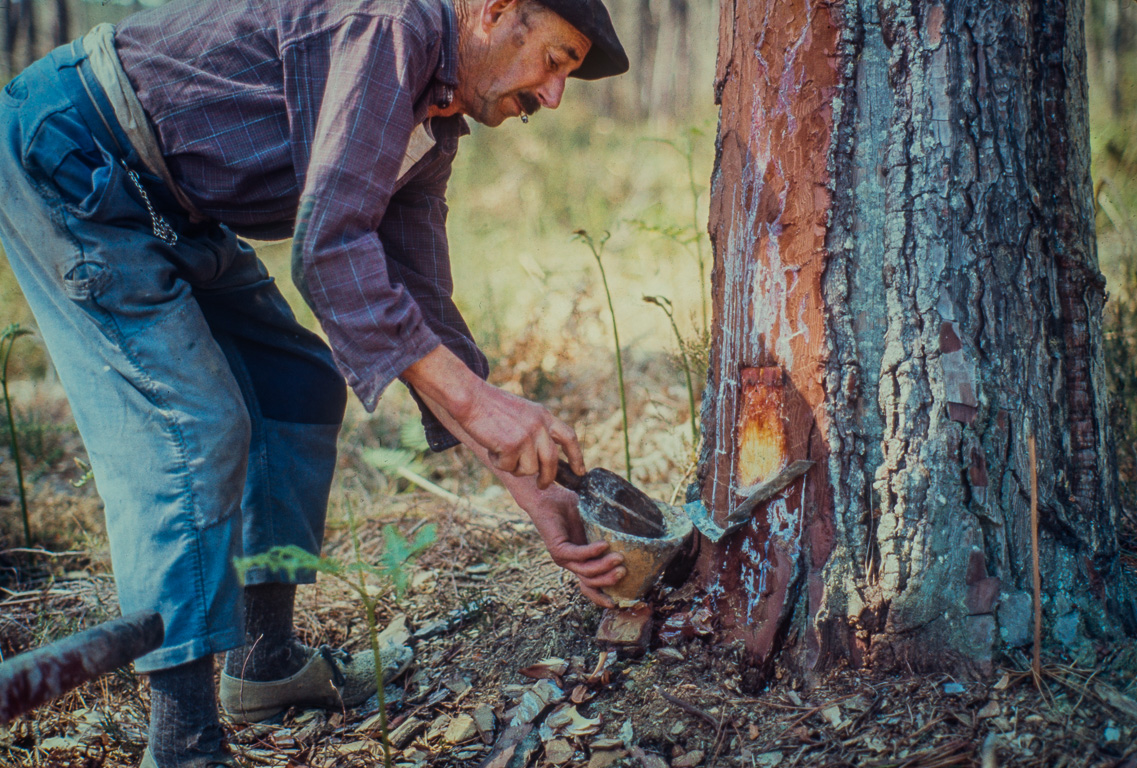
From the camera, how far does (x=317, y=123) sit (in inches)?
59.4

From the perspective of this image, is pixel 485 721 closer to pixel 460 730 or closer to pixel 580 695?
pixel 460 730

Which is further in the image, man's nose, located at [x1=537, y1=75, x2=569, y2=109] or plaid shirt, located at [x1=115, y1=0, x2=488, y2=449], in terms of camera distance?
man's nose, located at [x1=537, y1=75, x2=569, y2=109]

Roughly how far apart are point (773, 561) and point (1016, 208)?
968 mm

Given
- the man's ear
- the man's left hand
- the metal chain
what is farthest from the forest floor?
the man's ear

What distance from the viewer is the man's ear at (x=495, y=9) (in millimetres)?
1771

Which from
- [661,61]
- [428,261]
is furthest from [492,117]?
[661,61]

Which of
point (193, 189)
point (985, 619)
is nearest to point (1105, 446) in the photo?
point (985, 619)

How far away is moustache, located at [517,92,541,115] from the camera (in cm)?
193

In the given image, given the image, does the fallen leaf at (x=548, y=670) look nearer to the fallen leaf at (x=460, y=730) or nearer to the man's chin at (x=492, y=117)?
the fallen leaf at (x=460, y=730)

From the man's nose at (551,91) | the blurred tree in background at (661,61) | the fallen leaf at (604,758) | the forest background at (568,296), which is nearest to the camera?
the fallen leaf at (604,758)

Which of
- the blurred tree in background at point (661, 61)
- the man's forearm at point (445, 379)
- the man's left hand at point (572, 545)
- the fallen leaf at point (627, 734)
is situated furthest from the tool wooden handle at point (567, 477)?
the blurred tree in background at point (661, 61)

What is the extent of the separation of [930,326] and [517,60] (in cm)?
116

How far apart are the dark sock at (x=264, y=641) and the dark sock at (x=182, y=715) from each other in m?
0.43

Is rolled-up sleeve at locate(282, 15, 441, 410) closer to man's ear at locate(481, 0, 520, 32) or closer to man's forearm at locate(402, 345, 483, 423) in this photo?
man's forearm at locate(402, 345, 483, 423)
